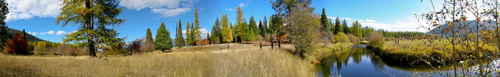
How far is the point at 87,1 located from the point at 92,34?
1885 millimetres

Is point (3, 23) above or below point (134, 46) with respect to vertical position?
above

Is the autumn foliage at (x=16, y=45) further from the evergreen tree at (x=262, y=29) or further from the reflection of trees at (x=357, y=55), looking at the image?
the evergreen tree at (x=262, y=29)

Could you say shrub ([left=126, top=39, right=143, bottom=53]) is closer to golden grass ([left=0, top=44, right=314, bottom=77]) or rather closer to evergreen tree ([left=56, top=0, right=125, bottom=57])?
evergreen tree ([left=56, top=0, right=125, bottom=57])

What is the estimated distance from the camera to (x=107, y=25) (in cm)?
1335

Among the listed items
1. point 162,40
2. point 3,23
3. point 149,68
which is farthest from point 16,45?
point 149,68

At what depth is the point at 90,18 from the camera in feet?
41.9

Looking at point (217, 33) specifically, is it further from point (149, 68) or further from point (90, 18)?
point (149, 68)

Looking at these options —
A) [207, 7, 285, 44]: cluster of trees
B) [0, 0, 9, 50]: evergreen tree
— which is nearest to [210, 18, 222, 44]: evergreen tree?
[207, 7, 285, 44]: cluster of trees

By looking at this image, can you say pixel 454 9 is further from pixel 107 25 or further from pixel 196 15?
pixel 196 15

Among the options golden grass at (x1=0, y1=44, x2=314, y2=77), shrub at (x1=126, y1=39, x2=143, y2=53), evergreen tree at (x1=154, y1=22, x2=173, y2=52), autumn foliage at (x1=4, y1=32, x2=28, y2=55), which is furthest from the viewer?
evergreen tree at (x1=154, y1=22, x2=173, y2=52)

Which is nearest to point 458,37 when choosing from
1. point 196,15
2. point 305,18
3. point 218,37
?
point 305,18

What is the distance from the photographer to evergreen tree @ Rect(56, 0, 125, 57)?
39.8ft

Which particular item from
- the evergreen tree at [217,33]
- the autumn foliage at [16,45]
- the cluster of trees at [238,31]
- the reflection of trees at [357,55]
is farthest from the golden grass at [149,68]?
the evergreen tree at [217,33]

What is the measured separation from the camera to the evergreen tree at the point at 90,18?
12.1 m
